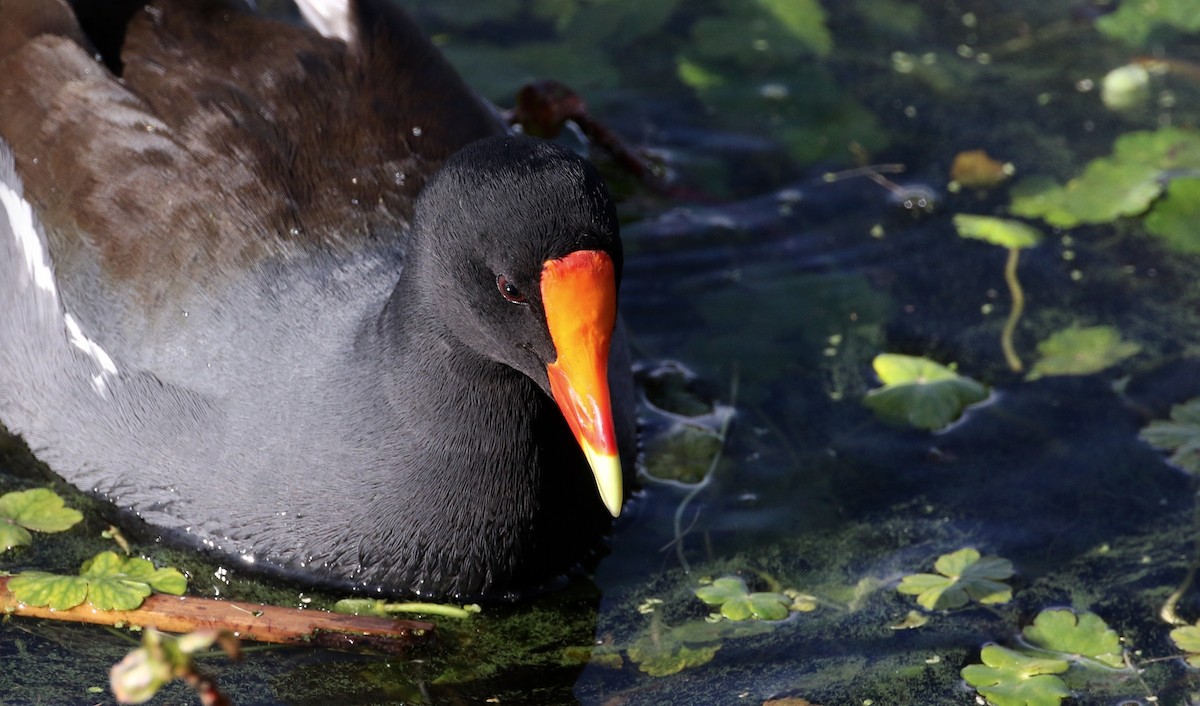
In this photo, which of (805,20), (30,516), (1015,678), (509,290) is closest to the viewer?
(509,290)

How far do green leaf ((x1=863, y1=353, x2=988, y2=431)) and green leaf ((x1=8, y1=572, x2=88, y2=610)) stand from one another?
2.12 meters

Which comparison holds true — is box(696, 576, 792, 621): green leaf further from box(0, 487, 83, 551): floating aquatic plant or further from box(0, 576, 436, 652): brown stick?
box(0, 487, 83, 551): floating aquatic plant

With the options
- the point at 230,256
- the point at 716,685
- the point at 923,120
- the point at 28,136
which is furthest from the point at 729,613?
the point at 923,120

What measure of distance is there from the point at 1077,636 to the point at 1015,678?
23 centimetres

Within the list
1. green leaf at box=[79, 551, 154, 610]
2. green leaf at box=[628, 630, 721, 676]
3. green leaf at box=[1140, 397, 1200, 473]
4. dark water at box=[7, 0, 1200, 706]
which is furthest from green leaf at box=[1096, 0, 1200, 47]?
green leaf at box=[79, 551, 154, 610]

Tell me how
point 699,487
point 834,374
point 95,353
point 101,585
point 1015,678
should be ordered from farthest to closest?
point 834,374 → point 699,487 → point 95,353 → point 101,585 → point 1015,678

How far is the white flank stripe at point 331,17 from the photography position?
12.8ft

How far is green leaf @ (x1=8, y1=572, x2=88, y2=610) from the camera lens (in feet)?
11.0

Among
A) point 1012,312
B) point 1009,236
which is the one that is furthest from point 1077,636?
point 1009,236

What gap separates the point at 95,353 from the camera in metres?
3.55

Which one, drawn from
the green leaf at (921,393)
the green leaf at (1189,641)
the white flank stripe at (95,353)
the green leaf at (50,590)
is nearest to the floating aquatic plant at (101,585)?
the green leaf at (50,590)

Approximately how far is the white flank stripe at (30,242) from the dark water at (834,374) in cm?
51

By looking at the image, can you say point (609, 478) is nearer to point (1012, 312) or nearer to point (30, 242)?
point (30, 242)

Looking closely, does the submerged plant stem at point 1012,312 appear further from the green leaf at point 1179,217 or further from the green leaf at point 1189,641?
the green leaf at point 1189,641
